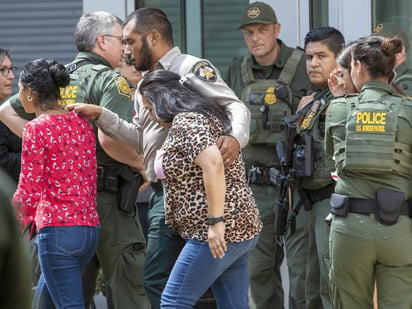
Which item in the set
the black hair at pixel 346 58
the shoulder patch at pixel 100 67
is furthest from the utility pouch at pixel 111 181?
the black hair at pixel 346 58

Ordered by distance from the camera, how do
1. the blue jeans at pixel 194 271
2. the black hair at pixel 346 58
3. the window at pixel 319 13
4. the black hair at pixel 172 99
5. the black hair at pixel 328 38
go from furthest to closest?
the window at pixel 319 13 → the black hair at pixel 328 38 → the black hair at pixel 346 58 → the black hair at pixel 172 99 → the blue jeans at pixel 194 271

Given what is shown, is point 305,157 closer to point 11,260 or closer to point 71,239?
point 71,239

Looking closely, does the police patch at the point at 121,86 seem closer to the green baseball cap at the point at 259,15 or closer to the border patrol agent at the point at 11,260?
the green baseball cap at the point at 259,15

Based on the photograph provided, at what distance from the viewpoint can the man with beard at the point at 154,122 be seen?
14.7 ft

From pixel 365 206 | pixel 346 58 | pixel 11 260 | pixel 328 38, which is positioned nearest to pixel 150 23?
pixel 346 58

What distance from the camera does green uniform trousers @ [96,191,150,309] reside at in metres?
5.21

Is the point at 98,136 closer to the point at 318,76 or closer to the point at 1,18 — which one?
the point at 318,76

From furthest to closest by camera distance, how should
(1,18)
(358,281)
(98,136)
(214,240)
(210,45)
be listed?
1. (1,18)
2. (210,45)
3. (98,136)
4. (358,281)
5. (214,240)

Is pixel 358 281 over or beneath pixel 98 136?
beneath

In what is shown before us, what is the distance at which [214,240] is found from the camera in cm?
402

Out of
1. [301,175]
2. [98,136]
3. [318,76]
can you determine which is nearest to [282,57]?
[318,76]

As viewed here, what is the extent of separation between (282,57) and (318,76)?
1.48ft

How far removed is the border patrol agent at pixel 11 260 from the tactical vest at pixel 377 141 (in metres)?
2.85

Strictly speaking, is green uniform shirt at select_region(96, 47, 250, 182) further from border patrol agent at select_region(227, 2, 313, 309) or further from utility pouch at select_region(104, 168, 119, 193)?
border patrol agent at select_region(227, 2, 313, 309)
